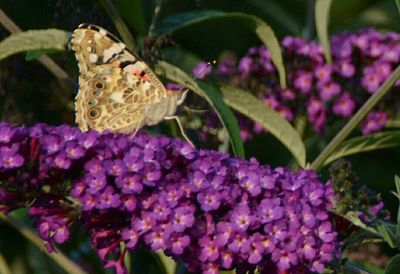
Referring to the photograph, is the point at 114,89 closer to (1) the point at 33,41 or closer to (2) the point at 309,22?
(1) the point at 33,41

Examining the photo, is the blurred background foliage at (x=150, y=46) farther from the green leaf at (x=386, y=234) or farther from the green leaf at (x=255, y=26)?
the green leaf at (x=386, y=234)

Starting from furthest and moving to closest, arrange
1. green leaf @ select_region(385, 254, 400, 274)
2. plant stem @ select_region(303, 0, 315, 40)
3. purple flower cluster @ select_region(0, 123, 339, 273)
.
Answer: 1. plant stem @ select_region(303, 0, 315, 40)
2. green leaf @ select_region(385, 254, 400, 274)
3. purple flower cluster @ select_region(0, 123, 339, 273)

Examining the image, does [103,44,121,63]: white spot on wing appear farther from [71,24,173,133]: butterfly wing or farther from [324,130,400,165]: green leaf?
[324,130,400,165]: green leaf

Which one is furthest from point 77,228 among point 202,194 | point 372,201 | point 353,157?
point 353,157

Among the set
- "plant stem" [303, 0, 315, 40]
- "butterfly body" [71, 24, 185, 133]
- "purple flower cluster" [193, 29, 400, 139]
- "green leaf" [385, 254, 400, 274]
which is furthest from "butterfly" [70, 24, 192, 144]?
"plant stem" [303, 0, 315, 40]

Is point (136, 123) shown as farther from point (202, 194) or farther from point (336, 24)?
point (336, 24)

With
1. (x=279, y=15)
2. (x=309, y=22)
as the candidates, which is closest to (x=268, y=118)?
(x=309, y=22)

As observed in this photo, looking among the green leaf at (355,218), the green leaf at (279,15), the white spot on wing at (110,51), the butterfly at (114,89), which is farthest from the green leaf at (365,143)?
the green leaf at (279,15)
